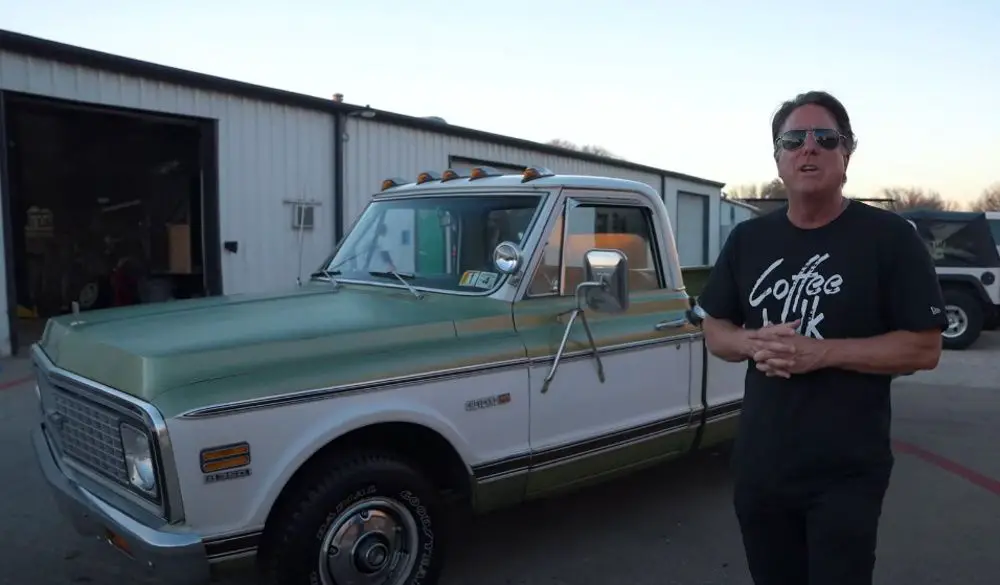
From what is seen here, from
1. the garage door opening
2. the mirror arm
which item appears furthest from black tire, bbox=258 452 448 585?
the garage door opening

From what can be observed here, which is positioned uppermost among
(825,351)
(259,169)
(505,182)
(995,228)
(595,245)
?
(259,169)

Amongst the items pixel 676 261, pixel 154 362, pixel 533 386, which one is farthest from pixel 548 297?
pixel 154 362

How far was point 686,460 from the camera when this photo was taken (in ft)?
19.5

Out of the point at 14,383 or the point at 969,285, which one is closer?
the point at 14,383

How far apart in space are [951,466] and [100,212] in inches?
708

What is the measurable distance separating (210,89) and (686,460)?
9128mm

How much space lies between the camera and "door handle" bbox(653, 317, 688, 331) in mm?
4371

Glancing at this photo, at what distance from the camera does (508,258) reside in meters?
3.77

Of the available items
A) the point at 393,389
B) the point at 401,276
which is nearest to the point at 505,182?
the point at 401,276

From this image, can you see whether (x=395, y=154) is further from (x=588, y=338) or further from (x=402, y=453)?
(x=402, y=453)

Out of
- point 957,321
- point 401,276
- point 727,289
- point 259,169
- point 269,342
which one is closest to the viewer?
point 727,289

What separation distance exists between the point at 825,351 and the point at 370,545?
6.39 feet

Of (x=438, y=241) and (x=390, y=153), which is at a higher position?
(x=390, y=153)

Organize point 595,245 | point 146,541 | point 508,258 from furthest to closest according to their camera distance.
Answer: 1. point 595,245
2. point 508,258
3. point 146,541
